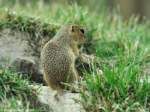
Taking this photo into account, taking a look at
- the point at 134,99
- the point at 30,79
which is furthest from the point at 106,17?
the point at 134,99

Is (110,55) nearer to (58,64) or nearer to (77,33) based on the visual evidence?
(77,33)

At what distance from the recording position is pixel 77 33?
26.9 feet

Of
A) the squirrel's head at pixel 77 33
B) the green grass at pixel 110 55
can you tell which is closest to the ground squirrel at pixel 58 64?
the green grass at pixel 110 55

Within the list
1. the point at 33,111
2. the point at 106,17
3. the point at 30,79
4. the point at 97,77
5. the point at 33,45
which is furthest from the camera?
the point at 106,17

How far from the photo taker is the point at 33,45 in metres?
8.57

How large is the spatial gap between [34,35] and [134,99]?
198 centimetres

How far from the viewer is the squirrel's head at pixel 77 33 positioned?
810 cm

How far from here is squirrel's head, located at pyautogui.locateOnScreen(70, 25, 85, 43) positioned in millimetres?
8095

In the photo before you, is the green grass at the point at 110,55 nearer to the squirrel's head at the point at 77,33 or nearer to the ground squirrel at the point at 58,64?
the ground squirrel at the point at 58,64

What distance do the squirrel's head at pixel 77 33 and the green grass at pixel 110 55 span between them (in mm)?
343

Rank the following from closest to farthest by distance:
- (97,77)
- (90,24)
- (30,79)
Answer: (97,77), (30,79), (90,24)

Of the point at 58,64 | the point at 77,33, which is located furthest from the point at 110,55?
the point at 58,64

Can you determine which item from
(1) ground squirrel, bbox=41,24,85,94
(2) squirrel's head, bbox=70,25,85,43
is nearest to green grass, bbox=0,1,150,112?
(1) ground squirrel, bbox=41,24,85,94

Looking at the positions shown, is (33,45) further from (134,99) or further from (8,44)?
(134,99)
